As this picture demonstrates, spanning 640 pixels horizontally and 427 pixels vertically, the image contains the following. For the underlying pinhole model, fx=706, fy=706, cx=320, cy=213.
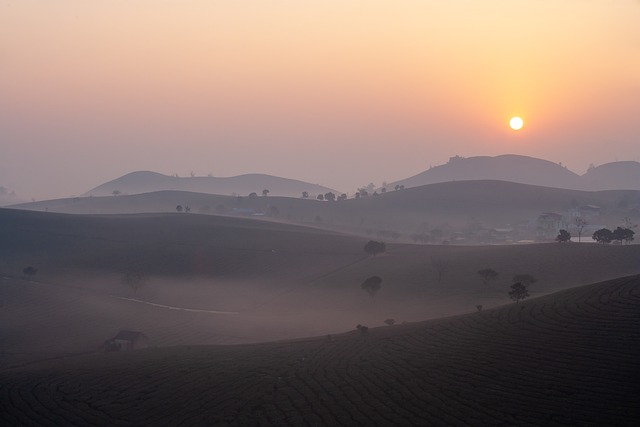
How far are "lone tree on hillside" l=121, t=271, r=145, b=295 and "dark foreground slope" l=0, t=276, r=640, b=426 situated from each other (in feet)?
151

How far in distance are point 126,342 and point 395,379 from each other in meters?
37.1

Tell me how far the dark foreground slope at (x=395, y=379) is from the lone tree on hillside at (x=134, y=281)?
45.9 m

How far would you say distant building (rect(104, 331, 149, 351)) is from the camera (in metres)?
66.6

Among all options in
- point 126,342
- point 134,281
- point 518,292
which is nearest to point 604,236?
point 518,292

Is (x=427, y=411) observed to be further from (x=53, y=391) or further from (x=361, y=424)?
(x=53, y=391)

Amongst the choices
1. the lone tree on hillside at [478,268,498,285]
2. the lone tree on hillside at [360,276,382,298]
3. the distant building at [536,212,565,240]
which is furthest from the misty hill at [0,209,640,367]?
the distant building at [536,212,565,240]

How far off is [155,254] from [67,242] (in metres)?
21.7

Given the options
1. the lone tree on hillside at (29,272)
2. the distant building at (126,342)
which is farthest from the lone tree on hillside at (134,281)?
the distant building at (126,342)

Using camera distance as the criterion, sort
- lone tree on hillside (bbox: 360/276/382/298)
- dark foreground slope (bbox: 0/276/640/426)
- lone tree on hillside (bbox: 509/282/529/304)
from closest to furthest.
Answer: dark foreground slope (bbox: 0/276/640/426) < lone tree on hillside (bbox: 509/282/529/304) < lone tree on hillside (bbox: 360/276/382/298)

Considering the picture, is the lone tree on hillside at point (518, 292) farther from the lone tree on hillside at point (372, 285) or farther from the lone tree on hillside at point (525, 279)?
the lone tree on hillside at point (372, 285)

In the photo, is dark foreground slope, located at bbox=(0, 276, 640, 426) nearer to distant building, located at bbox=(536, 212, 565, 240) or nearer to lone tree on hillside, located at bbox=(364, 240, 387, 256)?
lone tree on hillside, located at bbox=(364, 240, 387, 256)

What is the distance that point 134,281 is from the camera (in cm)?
10006

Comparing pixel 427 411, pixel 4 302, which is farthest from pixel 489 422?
pixel 4 302

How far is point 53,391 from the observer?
42.7 metres
